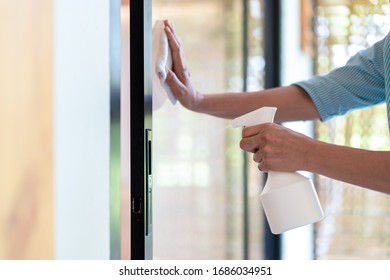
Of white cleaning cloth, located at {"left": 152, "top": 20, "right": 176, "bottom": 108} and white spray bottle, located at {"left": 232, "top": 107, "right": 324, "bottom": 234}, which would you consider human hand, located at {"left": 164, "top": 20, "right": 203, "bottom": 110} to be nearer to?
white cleaning cloth, located at {"left": 152, "top": 20, "right": 176, "bottom": 108}

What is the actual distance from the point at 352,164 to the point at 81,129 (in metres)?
0.40

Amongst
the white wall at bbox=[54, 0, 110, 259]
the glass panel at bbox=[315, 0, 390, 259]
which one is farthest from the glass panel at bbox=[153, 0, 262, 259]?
the glass panel at bbox=[315, 0, 390, 259]

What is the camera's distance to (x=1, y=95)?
70 centimetres

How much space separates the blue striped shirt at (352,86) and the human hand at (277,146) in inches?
10.8

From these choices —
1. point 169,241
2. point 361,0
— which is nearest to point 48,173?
point 169,241

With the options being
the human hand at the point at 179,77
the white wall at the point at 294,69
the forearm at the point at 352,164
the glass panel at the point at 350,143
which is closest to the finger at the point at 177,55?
the human hand at the point at 179,77

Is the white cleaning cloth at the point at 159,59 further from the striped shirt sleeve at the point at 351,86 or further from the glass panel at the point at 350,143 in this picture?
the glass panel at the point at 350,143

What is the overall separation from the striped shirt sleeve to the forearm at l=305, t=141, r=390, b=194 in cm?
28

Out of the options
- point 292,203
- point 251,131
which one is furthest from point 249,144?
point 292,203

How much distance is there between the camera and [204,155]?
205cm

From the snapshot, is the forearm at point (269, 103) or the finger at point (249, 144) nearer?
the finger at point (249, 144)

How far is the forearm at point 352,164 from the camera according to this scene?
3.04 ft

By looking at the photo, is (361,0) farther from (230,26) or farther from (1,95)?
(1,95)
